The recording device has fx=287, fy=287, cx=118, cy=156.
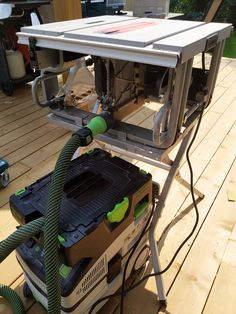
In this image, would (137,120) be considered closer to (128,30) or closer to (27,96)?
(27,96)

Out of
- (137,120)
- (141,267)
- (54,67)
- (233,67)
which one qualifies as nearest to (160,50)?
(54,67)

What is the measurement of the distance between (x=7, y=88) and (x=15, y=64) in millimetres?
237

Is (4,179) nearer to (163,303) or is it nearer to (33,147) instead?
(33,147)

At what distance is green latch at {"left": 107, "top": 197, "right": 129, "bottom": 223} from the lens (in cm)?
79

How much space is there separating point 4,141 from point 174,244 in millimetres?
1406

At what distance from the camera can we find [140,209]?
0.94 m

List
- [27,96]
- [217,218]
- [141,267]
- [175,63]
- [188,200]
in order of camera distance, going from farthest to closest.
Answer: [27,96]
[188,200]
[217,218]
[141,267]
[175,63]

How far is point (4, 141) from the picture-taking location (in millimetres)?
2055

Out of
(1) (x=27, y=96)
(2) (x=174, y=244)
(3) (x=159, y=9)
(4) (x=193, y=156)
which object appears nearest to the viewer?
(2) (x=174, y=244)

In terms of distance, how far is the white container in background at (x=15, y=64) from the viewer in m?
2.60

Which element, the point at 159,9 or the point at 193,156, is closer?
the point at 193,156

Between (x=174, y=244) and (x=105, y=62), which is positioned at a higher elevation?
(x=105, y=62)

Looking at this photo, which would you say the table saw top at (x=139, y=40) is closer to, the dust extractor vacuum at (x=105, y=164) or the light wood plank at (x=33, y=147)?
the dust extractor vacuum at (x=105, y=164)

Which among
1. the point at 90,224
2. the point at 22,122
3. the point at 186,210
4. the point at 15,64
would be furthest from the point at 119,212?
the point at 15,64
